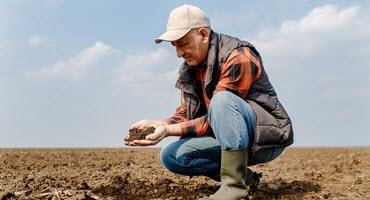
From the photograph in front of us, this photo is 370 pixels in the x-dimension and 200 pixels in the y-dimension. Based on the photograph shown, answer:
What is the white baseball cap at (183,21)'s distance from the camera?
3.89 metres

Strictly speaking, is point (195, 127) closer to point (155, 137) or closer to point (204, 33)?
point (155, 137)

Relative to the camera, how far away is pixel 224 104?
387cm

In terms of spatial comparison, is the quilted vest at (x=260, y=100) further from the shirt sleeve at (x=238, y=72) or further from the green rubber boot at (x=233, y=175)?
the green rubber boot at (x=233, y=175)

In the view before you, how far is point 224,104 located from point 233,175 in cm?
52

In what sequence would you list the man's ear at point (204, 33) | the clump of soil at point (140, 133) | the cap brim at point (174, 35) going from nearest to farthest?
the cap brim at point (174, 35), the man's ear at point (204, 33), the clump of soil at point (140, 133)

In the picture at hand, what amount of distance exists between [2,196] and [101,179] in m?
1.50

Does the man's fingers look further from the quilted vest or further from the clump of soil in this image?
the quilted vest

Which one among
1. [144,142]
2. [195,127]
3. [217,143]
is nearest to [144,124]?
[144,142]

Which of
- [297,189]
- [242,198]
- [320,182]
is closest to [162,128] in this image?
[242,198]

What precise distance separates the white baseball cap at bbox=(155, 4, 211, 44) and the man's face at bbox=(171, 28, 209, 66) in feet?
0.15

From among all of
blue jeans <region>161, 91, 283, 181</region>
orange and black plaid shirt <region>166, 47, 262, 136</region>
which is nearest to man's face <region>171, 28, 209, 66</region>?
orange and black plaid shirt <region>166, 47, 262, 136</region>

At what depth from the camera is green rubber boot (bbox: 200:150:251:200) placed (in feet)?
13.0

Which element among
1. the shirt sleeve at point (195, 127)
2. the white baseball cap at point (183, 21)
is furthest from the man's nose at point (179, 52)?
the shirt sleeve at point (195, 127)

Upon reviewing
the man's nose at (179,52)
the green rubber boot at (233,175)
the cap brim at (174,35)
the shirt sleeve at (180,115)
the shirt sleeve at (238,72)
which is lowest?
the green rubber boot at (233,175)
